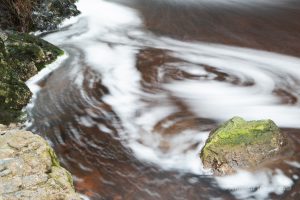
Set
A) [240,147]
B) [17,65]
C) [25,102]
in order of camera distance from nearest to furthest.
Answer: [240,147], [25,102], [17,65]

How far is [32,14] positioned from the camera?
360 inches

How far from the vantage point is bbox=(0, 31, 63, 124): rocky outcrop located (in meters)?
5.47

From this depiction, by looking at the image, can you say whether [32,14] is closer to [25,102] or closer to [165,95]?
[25,102]

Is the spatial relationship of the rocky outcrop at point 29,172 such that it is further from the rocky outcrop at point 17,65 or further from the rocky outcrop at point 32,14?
the rocky outcrop at point 32,14

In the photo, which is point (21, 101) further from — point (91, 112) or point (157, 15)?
point (157, 15)

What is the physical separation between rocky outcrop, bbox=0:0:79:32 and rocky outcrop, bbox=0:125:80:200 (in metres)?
5.82

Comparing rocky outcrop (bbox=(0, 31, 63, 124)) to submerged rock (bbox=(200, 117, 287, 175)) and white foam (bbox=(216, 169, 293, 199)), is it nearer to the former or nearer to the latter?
submerged rock (bbox=(200, 117, 287, 175))

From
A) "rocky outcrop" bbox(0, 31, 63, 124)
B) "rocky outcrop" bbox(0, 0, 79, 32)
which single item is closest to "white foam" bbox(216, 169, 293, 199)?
"rocky outcrop" bbox(0, 31, 63, 124)

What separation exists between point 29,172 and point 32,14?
674cm

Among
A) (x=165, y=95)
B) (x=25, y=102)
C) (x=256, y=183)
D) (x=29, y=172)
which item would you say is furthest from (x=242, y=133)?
(x=25, y=102)

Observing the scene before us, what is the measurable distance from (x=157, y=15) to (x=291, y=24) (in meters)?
3.16

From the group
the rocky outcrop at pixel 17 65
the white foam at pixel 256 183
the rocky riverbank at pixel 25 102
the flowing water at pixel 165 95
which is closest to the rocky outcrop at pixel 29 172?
the rocky riverbank at pixel 25 102

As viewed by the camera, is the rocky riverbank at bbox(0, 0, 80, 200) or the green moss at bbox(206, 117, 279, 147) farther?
the green moss at bbox(206, 117, 279, 147)

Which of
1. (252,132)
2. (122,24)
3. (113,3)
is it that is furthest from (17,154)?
(113,3)
